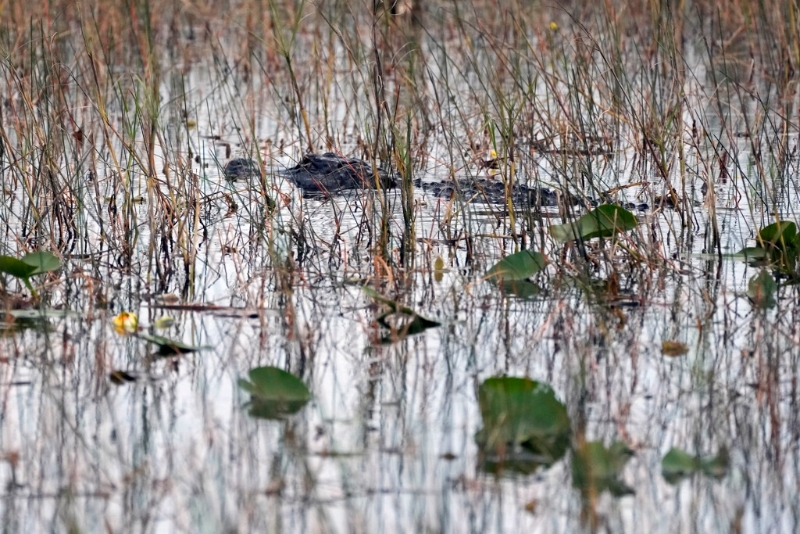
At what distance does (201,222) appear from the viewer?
13.3ft

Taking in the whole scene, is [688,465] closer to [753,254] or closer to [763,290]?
[763,290]

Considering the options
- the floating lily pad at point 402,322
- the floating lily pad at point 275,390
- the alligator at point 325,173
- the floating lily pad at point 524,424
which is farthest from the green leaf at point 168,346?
the alligator at point 325,173

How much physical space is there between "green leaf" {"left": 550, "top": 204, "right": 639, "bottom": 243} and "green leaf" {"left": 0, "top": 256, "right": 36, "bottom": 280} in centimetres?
137

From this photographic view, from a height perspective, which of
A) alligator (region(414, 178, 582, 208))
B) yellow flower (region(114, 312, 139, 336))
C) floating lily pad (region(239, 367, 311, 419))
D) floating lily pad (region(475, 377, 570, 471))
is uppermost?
alligator (region(414, 178, 582, 208))

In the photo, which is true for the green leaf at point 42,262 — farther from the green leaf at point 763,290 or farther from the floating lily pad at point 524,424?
the green leaf at point 763,290

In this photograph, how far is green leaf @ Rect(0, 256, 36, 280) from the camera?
3.13 m

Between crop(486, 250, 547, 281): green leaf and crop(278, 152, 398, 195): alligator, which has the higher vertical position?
crop(278, 152, 398, 195): alligator

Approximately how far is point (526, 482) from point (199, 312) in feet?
4.07

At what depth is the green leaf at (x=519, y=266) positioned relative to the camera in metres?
3.23

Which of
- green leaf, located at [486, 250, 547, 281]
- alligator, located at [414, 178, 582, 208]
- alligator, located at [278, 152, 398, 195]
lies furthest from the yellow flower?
A: alligator, located at [278, 152, 398, 195]

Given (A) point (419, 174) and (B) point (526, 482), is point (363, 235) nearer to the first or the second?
(A) point (419, 174)

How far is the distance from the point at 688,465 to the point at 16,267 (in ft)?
5.90

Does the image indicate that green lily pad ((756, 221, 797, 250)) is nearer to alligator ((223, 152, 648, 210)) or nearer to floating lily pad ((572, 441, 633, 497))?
alligator ((223, 152, 648, 210))

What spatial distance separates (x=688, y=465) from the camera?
213cm
